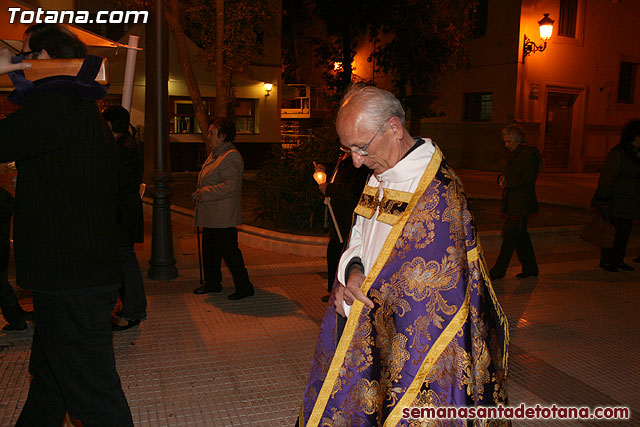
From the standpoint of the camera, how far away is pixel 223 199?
19.4 ft

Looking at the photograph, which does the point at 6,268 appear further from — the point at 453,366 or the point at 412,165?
the point at 453,366

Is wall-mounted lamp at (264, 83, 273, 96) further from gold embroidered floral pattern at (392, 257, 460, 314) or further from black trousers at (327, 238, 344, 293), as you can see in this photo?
gold embroidered floral pattern at (392, 257, 460, 314)

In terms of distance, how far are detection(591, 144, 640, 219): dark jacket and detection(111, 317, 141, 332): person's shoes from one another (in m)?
6.30

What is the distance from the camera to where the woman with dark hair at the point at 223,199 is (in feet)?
19.3

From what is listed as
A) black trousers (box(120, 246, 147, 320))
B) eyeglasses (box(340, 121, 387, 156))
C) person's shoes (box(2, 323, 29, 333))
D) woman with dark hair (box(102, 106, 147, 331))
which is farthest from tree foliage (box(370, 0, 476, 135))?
eyeglasses (box(340, 121, 387, 156))

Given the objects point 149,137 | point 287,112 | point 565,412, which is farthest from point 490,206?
point 287,112

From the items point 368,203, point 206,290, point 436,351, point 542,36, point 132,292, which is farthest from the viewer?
point 542,36

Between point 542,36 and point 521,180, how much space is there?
16236 mm

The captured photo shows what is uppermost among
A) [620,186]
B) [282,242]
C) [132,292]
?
[620,186]

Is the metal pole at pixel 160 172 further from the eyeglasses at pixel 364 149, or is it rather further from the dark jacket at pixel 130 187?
the eyeglasses at pixel 364 149

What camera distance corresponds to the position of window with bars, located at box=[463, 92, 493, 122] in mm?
23203

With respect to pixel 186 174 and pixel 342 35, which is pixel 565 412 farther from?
pixel 342 35

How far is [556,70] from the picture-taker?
22.4 metres

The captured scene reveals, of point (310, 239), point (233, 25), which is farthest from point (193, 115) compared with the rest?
point (310, 239)
